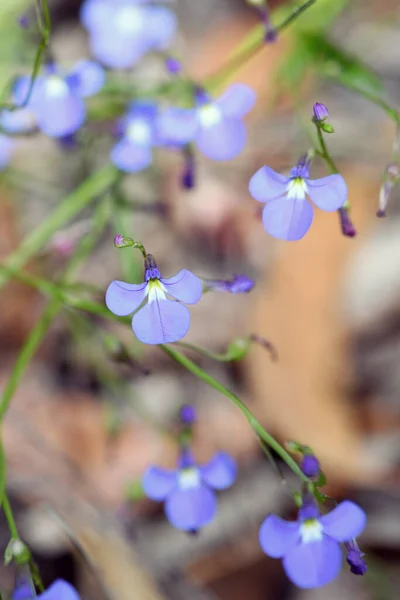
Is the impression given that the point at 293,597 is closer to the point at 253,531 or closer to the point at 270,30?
the point at 253,531

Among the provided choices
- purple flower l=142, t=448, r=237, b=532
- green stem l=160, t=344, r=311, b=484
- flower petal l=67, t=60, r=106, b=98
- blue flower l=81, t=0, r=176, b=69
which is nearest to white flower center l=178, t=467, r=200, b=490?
purple flower l=142, t=448, r=237, b=532

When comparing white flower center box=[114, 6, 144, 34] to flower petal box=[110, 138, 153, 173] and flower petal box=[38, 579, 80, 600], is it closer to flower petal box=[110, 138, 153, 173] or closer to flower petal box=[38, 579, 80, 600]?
flower petal box=[110, 138, 153, 173]

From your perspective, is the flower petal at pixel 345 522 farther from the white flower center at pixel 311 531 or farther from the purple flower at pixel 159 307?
the purple flower at pixel 159 307

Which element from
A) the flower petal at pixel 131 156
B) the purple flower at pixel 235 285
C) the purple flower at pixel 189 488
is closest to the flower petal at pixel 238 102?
the flower petal at pixel 131 156

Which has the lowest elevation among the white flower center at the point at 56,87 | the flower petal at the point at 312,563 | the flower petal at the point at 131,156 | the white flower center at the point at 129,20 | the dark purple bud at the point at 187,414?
the dark purple bud at the point at 187,414

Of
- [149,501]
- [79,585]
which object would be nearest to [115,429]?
[149,501]
